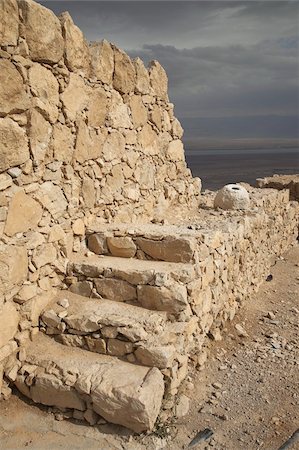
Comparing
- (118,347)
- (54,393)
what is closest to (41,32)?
(118,347)

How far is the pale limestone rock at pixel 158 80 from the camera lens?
7.04 meters

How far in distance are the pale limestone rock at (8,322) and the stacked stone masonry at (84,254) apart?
0.05 ft

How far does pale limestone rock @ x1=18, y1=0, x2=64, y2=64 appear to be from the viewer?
13.9 feet

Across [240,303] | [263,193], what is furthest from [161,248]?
[263,193]

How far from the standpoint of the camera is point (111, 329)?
4215 mm

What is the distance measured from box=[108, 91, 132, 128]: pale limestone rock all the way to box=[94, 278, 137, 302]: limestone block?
7.87 ft

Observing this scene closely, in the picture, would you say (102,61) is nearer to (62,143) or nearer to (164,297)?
(62,143)

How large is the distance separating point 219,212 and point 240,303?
1.80 meters

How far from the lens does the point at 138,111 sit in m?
6.61

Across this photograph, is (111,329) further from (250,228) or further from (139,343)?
(250,228)

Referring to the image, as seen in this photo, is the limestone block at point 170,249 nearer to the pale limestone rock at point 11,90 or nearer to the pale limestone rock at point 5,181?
the pale limestone rock at point 5,181

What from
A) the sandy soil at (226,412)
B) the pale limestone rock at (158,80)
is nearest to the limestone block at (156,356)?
the sandy soil at (226,412)

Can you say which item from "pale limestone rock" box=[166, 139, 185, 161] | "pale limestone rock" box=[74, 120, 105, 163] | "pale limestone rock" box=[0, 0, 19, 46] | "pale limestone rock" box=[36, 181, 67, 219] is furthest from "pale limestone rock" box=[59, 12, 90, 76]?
"pale limestone rock" box=[166, 139, 185, 161]

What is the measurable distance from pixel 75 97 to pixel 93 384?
3292mm
